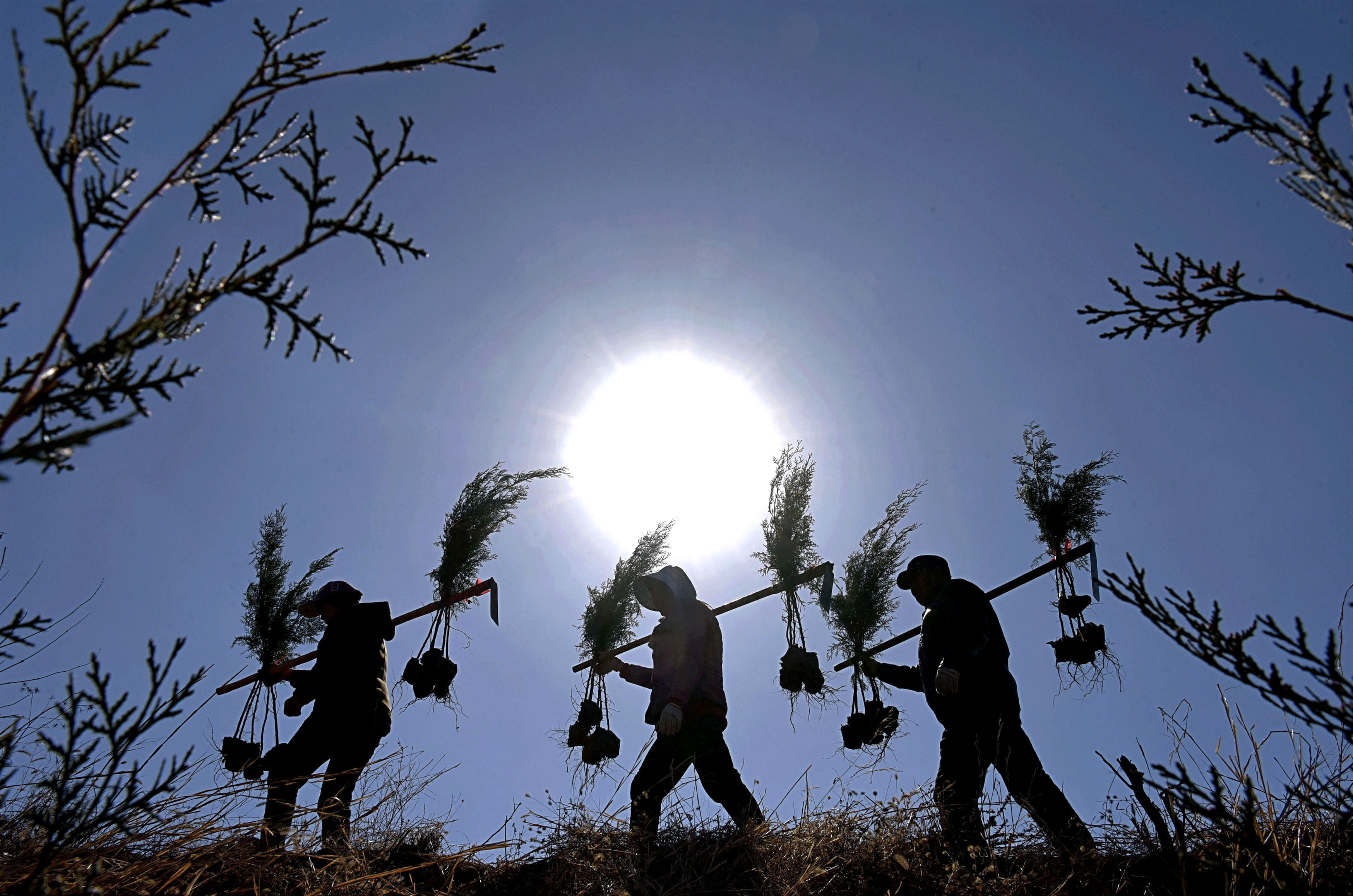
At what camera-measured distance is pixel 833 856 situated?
4.15 m

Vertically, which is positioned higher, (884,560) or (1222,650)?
(884,560)

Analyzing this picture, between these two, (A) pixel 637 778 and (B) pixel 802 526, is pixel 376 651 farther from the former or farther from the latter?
(B) pixel 802 526

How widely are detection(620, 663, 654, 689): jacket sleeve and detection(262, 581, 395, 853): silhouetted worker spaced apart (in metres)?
1.68

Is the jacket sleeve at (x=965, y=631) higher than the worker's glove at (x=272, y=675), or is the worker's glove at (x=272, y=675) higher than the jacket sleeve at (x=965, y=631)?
the worker's glove at (x=272, y=675)

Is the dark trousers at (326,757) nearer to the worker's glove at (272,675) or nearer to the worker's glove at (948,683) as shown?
the worker's glove at (272,675)

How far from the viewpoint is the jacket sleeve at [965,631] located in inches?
198

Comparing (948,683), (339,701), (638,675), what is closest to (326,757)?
(339,701)

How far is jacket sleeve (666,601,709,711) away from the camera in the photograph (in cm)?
529

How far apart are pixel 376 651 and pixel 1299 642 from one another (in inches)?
209

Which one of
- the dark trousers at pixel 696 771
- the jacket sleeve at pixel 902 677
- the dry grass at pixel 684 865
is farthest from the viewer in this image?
the jacket sleeve at pixel 902 677

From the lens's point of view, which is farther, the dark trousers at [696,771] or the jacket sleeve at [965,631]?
the jacket sleeve at [965,631]

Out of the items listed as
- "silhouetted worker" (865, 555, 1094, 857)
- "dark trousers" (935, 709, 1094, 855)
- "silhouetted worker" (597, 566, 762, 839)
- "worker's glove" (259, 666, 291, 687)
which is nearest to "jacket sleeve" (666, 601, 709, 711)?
"silhouetted worker" (597, 566, 762, 839)

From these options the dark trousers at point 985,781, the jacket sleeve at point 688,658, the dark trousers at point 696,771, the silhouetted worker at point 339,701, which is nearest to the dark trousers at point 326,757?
the silhouetted worker at point 339,701

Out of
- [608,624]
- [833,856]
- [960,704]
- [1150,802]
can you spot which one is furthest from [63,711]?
[608,624]
